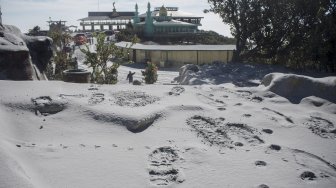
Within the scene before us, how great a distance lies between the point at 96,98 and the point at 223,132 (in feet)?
9.82

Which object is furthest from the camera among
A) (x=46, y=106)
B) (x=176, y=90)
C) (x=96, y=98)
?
(x=176, y=90)

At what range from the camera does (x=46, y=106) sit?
6449mm

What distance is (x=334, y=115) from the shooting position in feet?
25.5

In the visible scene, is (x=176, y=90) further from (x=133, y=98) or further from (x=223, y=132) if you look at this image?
(x=223, y=132)

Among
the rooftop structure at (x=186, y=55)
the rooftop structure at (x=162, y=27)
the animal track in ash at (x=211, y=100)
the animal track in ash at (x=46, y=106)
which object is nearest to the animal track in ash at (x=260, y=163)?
the animal track in ash at (x=211, y=100)

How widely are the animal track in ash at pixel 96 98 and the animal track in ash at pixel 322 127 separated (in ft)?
15.5

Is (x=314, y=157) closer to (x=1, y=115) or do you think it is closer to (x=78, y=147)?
(x=78, y=147)

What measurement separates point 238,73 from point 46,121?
13.1 metres

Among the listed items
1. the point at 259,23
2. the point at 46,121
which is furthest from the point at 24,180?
the point at 259,23

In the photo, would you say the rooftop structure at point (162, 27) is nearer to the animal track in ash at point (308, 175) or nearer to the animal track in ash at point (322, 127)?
the animal track in ash at point (322, 127)

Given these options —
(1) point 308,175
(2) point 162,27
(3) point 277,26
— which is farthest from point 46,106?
(2) point 162,27

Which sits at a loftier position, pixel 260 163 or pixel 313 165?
pixel 260 163

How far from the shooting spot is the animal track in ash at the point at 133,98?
7.11 metres

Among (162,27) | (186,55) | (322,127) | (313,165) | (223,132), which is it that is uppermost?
(162,27)
